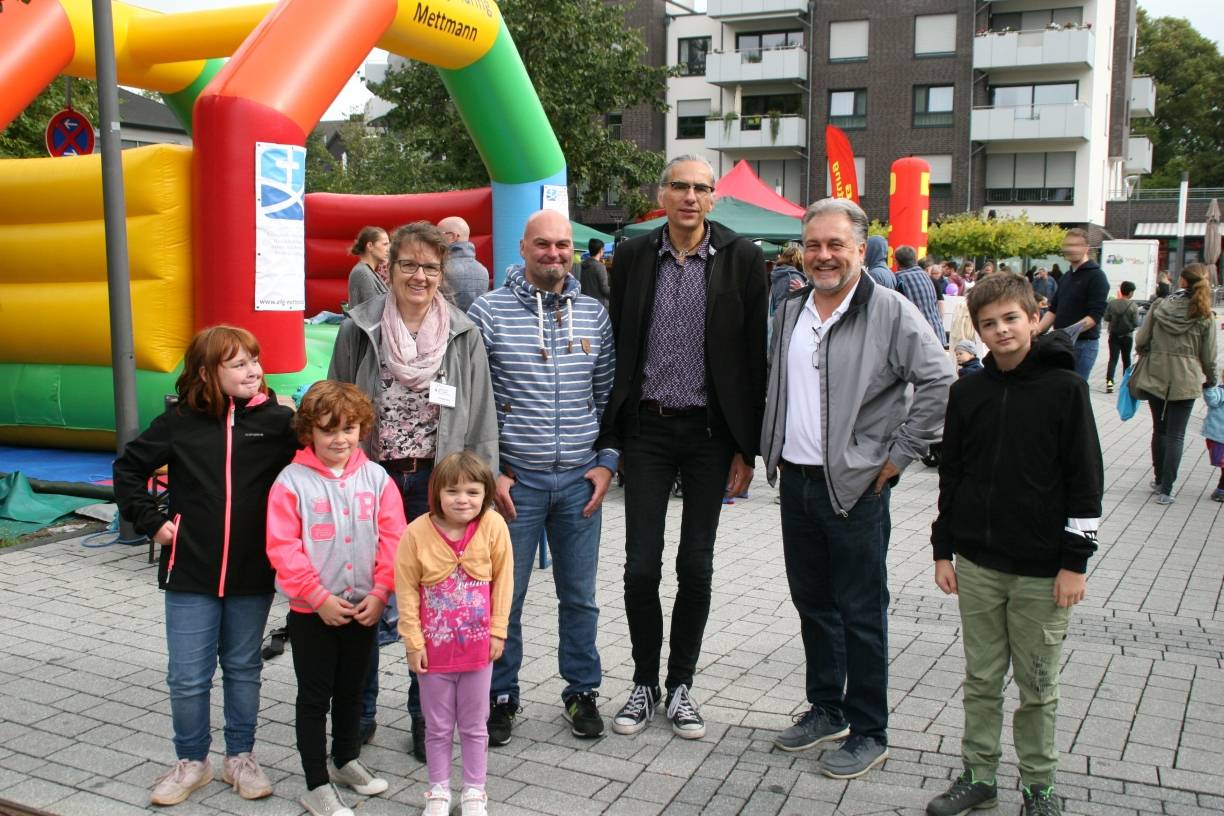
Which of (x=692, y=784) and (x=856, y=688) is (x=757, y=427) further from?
(x=692, y=784)

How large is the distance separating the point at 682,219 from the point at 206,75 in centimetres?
999

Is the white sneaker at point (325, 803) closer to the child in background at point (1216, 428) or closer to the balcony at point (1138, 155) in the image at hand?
the child in background at point (1216, 428)

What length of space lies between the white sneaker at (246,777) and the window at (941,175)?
137 ft

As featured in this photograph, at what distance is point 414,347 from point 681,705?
165cm

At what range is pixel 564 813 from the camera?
3.71 meters

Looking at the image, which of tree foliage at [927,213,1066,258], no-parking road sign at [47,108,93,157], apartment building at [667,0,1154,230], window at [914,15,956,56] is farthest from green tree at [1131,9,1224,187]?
no-parking road sign at [47,108,93,157]

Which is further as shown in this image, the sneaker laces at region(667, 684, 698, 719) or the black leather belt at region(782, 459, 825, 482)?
the sneaker laces at region(667, 684, 698, 719)

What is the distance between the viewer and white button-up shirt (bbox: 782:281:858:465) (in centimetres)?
403

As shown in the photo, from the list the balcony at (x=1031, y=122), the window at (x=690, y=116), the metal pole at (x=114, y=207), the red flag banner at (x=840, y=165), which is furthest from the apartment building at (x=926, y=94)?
the metal pole at (x=114, y=207)

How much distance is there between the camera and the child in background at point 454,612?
11.8 feet

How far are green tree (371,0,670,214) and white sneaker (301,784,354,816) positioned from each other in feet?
77.5

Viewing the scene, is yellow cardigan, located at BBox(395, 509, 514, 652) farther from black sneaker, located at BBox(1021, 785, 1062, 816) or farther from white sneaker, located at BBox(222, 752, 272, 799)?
black sneaker, located at BBox(1021, 785, 1062, 816)

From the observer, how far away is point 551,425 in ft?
13.7

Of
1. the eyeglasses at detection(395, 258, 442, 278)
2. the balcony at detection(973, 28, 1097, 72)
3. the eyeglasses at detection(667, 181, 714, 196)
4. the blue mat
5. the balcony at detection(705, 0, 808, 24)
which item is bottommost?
the blue mat
